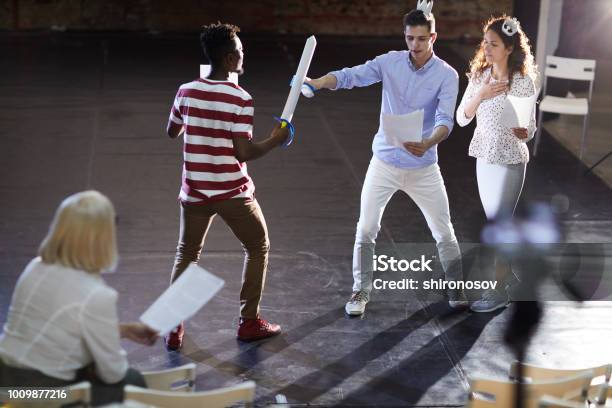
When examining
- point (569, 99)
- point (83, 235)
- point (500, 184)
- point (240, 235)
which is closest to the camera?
point (83, 235)

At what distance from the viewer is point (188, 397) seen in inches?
144

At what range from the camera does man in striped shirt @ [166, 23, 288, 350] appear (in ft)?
16.5

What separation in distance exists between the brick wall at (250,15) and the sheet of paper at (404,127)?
31.9ft

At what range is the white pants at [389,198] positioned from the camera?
5715 mm

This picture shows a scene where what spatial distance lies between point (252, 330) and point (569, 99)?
16.1 ft

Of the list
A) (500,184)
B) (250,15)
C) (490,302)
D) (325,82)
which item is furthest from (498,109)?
(250,15)

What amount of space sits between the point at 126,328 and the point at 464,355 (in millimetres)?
2106

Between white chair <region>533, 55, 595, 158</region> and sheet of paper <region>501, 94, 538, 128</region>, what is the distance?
3.50 metres

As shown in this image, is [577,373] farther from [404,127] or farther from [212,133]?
[212,133]

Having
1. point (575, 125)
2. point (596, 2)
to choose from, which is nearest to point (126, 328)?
point (575, 125)

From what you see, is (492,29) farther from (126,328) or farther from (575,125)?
(575,125)

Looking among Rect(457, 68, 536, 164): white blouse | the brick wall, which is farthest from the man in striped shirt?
the brick wall

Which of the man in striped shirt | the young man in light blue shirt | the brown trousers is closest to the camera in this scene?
the man in striped shirt

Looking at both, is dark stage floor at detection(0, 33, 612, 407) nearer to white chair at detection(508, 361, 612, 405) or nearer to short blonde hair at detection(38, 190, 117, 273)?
white chair at detection(508, 361, 612, 405)
